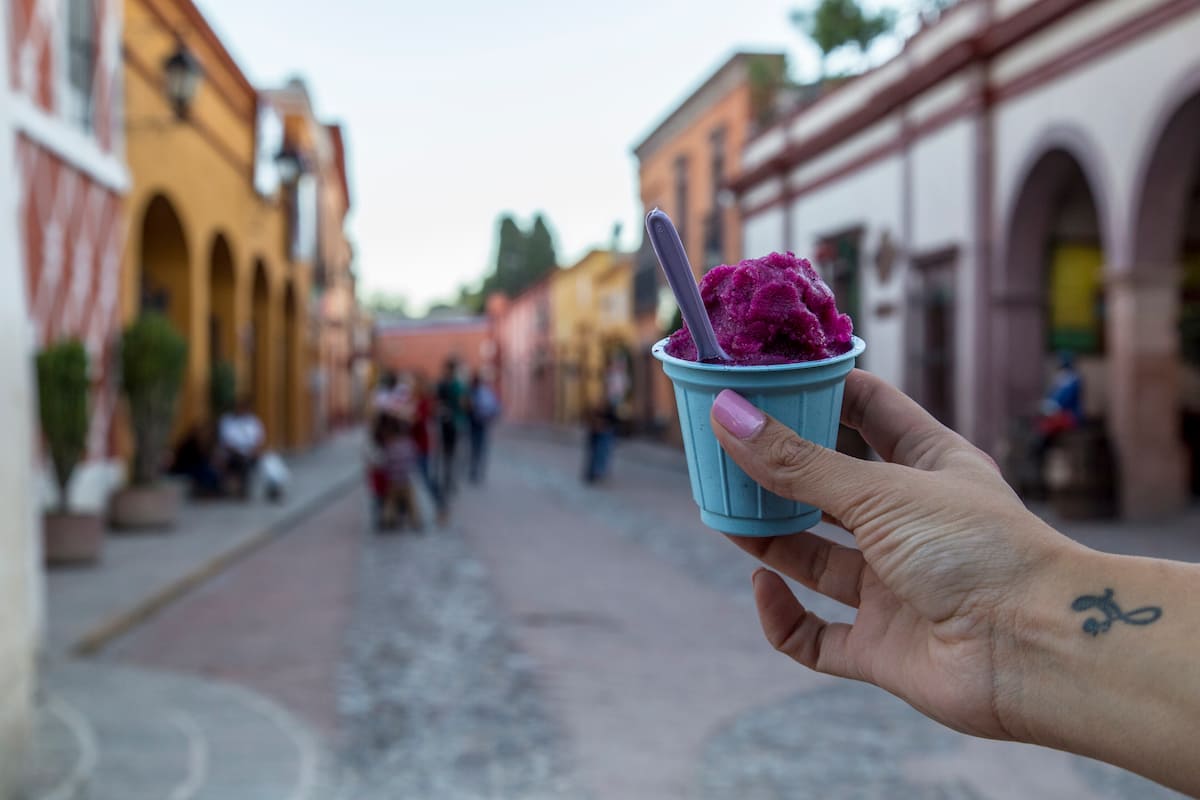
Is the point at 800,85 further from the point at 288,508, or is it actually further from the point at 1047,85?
the point at 288,508

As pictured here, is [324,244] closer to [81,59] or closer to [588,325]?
[588,325]

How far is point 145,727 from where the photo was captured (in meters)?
4.98

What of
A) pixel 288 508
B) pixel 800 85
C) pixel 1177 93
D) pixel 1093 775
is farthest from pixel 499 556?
pixel 800 85

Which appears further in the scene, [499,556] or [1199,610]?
[499,556]

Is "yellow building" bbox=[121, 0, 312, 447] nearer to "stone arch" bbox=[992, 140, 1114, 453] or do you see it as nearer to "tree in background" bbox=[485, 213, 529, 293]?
"stone arch" bbox=[992, 140, 1114, 453]

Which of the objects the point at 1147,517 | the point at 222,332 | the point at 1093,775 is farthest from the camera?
the point at 222,332

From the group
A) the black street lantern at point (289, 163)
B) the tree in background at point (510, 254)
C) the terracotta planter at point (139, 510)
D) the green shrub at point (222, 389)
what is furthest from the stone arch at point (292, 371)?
the tree in background at point (510, 254)

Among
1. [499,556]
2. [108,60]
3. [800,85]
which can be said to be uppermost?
[800,85]

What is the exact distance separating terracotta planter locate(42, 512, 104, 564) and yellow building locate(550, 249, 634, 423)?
23.8 metres

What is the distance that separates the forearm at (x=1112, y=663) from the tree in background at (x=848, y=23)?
20930mm

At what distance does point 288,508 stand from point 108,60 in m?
5.23

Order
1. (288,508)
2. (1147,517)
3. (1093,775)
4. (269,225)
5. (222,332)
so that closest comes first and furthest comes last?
(1093,775), (1147,517), (288,508), (222,332), (269,225)

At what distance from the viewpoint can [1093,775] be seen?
4488 mm

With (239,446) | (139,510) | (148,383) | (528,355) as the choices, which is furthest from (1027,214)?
(528,355)
